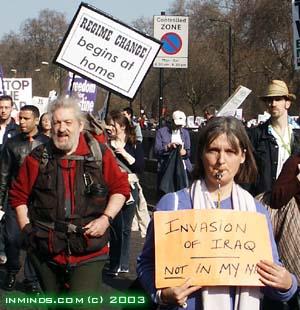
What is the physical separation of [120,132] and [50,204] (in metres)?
→ 3.81

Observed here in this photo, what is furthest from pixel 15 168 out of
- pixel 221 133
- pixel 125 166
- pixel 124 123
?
pixel 221 133

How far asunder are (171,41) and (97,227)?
11.5 metres

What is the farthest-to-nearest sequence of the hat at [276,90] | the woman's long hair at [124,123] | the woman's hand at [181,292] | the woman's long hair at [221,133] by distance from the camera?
1. the woman's long hair at [124,123]
2. the hat at [276,90]
3. the woman's long hair at [221,133]
4. the woman's hand at [181,292]

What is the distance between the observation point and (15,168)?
711 cm

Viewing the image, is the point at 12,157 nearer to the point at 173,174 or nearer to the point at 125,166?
the point at 125,166

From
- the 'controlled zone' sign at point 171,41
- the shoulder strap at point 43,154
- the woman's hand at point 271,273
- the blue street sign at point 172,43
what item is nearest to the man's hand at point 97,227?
the shoulder strap at point 43,154

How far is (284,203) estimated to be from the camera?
375cm

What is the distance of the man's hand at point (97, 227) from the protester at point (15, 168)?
2.47m

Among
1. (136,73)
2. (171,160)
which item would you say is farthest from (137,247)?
(136,73)

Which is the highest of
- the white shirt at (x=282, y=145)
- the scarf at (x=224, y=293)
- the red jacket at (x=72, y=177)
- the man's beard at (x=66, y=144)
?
the white shirt at (x=282, y=145)

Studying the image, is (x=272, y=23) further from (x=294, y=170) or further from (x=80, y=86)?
(x=294, y=170)

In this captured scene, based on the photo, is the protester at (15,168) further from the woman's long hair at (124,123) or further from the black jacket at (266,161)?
the black jacket at (266,161)

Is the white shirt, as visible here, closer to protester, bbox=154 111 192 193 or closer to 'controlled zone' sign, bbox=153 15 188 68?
protester, bbox=154 111 192 193

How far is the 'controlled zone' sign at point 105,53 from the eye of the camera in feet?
24.7
